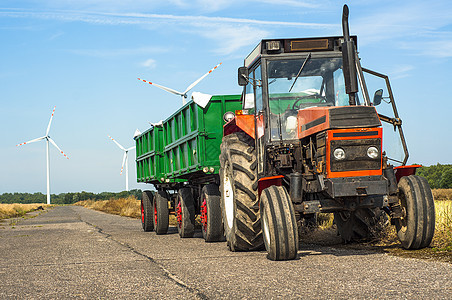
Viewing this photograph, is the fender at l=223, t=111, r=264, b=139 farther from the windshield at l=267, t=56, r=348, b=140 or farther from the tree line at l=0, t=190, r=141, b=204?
the tree line at l=0, t=190, r=141, b=204

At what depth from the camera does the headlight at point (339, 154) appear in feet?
23.8

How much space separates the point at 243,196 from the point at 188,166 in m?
4.84

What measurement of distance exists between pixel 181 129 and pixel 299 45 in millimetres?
6038

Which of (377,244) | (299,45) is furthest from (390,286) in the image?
(299,45)

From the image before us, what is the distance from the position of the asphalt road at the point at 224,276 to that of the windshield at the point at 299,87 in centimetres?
206

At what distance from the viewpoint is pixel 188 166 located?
1327cm

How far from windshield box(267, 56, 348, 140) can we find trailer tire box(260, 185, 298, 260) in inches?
51.3

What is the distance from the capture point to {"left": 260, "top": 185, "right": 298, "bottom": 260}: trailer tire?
7258 mm

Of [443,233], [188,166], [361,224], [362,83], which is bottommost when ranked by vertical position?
[443,233]

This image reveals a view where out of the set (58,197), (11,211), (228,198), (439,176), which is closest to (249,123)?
(228,198)

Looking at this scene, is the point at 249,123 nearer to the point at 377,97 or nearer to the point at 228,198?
the point at 228,198

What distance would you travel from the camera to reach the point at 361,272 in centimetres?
627

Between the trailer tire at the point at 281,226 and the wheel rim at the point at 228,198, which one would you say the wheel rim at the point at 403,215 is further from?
the wheel rim at the point at 228,198

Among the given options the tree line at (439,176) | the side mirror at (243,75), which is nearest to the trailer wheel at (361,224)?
the side mirror at (243,75)
